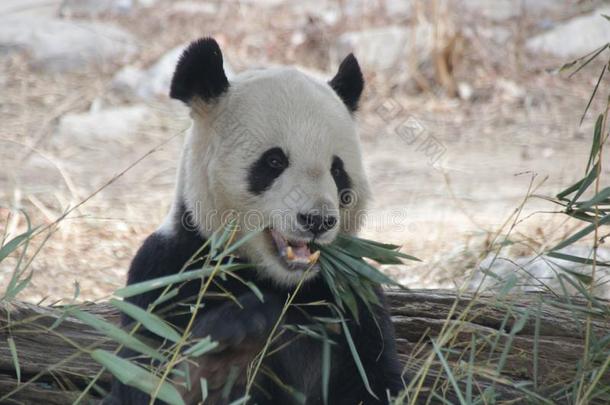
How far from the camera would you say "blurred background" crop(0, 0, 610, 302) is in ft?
22.6

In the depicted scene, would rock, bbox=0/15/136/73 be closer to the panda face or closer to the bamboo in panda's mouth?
the panda face

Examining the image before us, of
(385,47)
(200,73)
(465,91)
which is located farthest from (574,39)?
(200,73)

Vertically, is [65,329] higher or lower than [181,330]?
lower

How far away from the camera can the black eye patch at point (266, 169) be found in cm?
342

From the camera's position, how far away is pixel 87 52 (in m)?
10.9

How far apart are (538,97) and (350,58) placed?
694cm

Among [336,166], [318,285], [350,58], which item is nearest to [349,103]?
[350,58]

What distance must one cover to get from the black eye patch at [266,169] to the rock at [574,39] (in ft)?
28.0

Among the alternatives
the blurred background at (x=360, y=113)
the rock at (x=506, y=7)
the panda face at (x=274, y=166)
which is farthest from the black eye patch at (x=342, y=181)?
the rock at (x=506, y=7)

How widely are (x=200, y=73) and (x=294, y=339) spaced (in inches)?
44.2

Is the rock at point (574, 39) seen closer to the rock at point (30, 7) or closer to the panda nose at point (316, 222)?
the rock at point (30, 7)

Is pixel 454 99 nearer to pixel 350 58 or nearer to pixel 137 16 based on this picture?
pixel 137 16

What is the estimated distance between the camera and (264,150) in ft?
11.3

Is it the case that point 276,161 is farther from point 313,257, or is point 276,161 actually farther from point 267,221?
point 313,257
